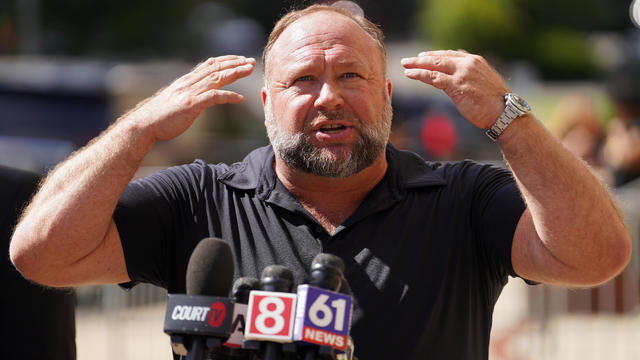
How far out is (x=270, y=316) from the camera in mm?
2355

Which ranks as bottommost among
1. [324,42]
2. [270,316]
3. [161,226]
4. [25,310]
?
[25,310]

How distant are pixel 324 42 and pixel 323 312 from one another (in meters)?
1.35

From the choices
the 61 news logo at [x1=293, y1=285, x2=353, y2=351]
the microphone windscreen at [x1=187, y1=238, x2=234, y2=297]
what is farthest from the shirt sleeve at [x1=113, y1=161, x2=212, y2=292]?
the 61 news logo at [x1=293, y1=285, x2=353, y2=351]

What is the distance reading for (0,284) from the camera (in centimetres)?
339

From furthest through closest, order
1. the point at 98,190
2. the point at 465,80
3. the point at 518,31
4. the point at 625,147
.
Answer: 1. the point at 518,31
2. the point at 625,147
3. the point at 98,190
4. the point at 465,80

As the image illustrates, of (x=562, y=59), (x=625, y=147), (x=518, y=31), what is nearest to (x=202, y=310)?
(x=625, y=147)

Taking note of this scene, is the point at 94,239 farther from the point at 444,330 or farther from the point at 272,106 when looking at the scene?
the point at 444,330

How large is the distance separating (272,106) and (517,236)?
1.04m

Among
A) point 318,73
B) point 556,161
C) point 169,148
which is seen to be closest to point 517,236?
point 556,161

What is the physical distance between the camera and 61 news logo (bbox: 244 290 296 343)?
2.34 m

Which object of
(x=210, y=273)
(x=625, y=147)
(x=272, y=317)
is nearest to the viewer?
(x=272, y=317)

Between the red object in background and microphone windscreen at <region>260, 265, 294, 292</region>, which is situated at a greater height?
the red object in background

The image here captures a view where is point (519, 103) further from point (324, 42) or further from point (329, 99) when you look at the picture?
point (324, 42)

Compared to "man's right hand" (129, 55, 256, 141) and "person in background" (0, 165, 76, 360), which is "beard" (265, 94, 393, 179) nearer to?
"man's right hand" (129, 55, 256, 141)
